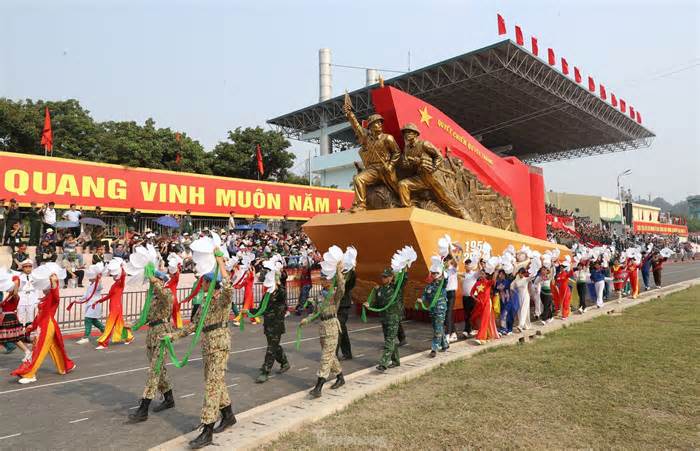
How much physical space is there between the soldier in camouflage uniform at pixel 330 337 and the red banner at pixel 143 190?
55.4 ft

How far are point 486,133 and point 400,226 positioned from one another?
40640 mm

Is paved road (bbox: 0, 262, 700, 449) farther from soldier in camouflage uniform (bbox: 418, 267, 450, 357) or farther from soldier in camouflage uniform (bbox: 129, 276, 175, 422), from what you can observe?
soldier in camouflage uniform (bbox: 418, 267, 450, 357)

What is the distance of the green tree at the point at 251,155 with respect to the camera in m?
35.9

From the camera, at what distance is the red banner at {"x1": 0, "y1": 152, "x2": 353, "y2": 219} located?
58.8ft

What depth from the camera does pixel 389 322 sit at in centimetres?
739

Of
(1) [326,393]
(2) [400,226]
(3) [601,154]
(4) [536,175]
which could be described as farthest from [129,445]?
(3) [601,154]

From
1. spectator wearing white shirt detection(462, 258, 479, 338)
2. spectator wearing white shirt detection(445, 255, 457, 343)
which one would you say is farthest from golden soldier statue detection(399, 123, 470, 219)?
spectator wearing white shirt detection(445, 255, 457, 343)

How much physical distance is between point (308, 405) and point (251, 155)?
33.4 meters

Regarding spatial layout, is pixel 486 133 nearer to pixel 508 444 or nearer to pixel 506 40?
pixel 506 40

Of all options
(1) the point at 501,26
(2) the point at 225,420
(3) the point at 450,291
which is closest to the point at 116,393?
(2) the point at 225,420

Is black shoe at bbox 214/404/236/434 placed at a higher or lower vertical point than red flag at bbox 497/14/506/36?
lower

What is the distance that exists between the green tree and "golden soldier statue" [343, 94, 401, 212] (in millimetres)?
25428

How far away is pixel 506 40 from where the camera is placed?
101ft

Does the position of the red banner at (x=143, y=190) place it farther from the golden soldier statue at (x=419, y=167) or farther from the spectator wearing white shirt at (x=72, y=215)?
the golden soldier statue at (x=419, y=167)
